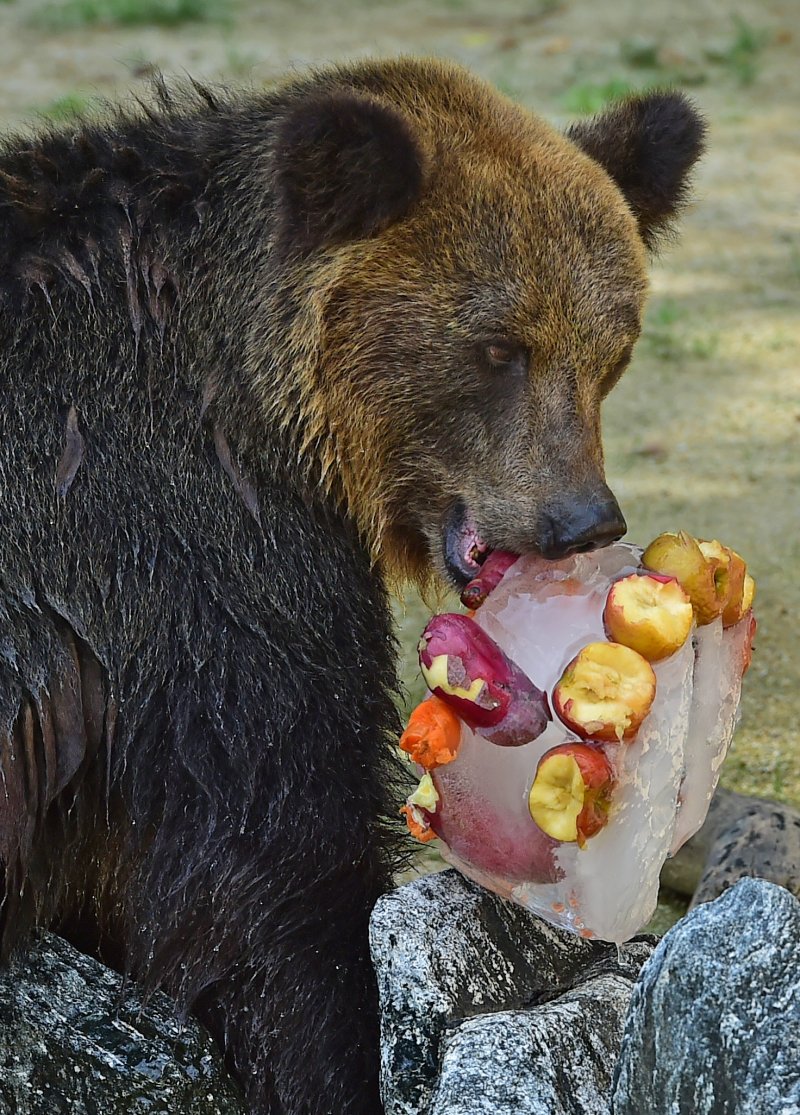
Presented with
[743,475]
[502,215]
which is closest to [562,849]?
[502,215]

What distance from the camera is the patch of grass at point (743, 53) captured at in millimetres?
11812

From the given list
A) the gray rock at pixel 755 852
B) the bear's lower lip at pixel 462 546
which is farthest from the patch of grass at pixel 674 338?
the bear's lower lip at pixel 462 546

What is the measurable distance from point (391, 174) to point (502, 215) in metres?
0.29

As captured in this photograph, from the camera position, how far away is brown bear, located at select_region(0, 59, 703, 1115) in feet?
11.3

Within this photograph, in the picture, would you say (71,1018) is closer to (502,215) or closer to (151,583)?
(151,583)

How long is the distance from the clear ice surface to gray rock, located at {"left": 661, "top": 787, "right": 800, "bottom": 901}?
105 centimetres

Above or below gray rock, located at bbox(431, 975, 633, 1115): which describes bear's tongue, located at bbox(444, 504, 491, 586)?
above

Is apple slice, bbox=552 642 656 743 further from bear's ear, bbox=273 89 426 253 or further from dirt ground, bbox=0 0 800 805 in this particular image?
dirt ground, bbox=0 0 800 805

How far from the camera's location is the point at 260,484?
3592mm

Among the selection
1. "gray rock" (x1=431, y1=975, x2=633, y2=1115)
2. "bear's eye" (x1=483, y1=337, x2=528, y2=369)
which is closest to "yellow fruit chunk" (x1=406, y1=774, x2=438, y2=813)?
"gray rock" (x1=431, y1=975, x2=633, y2=1115)

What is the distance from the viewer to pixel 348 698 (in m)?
3.54

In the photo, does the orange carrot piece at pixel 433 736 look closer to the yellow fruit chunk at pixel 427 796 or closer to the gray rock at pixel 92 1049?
the yellow fruit chunk at pixel 427 796

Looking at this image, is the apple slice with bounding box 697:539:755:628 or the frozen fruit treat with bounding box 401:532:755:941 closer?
the frozen fruit treat with bounding box 401:532:755:941

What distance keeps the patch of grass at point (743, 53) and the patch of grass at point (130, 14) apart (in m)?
3.94
